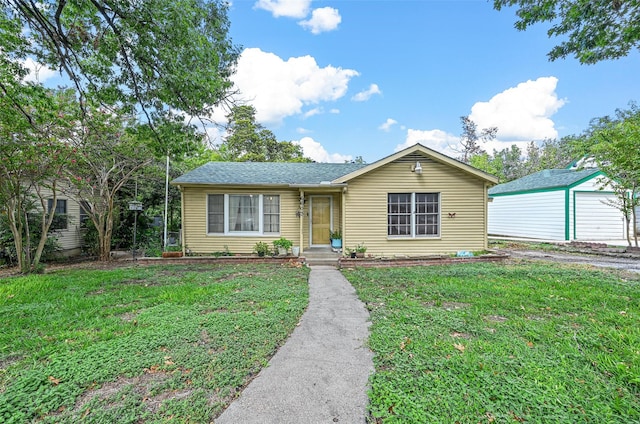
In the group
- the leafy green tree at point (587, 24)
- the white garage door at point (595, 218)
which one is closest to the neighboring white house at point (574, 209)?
the white garage door at point (595, 218)

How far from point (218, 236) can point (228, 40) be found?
6016 millimetres

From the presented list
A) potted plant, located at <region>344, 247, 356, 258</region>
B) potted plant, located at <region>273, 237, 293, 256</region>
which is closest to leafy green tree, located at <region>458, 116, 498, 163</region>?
potted plant, located at <region>344, 247, 356, 258</region>

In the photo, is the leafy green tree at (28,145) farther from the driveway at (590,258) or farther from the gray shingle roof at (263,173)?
the driveway at (590,258)

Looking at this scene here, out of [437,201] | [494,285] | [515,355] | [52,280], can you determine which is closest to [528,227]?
[437,201]

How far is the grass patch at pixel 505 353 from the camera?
7.11 ft

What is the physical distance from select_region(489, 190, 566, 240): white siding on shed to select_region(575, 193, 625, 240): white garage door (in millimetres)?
697

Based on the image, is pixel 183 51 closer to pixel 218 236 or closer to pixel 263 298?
pixel 263 298

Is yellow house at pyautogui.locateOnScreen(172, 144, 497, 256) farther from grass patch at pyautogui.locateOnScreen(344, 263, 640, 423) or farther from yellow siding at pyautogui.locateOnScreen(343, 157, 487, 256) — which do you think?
grass patch at pyautogui.locateOnScreen(344, 263, 640, 423)

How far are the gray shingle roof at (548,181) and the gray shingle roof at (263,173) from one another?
1052 cm

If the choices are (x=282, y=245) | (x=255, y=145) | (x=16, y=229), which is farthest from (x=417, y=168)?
(x=255, y=145)

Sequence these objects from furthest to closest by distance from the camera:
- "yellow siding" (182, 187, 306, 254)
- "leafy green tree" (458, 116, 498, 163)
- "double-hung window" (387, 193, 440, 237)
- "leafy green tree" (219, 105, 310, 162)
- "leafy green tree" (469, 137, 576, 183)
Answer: "leafy green tree" (469, 137, 576, 183), "leafy green tree" (458, 116, 498, 163), "leafy green tree" (219, 105, 310, 162), "yellow siding" (182, 187, 306, 254), "double-hung window" (387, 193, 440, 237)

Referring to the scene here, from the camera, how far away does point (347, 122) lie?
20031 mm

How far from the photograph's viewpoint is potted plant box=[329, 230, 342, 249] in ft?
32.0

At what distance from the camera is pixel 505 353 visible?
9.80 ft
